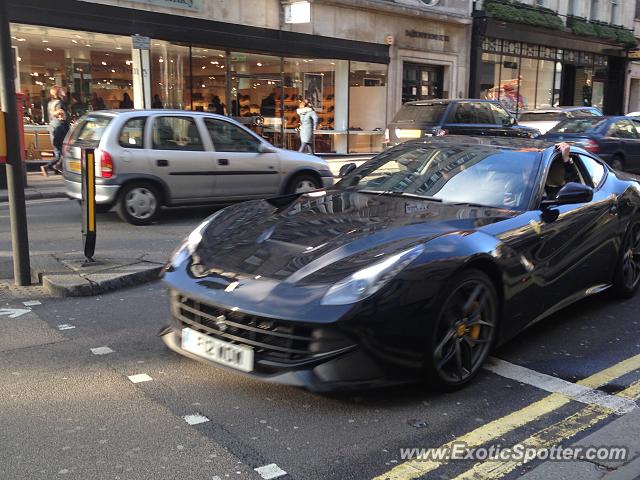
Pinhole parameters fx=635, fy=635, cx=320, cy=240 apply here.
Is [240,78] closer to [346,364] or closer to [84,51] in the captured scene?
[84,51]

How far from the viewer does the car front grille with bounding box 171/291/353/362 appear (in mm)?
3258

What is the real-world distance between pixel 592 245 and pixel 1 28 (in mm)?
5224

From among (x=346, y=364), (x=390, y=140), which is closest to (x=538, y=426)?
(x=346, y=364)

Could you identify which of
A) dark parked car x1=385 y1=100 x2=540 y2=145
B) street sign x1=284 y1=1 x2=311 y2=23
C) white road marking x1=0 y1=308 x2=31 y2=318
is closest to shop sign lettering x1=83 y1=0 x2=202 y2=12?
street sign x1=284 y1=1 x2=311 y2=23

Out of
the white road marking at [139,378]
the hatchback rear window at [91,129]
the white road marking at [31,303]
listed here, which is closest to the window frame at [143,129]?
the hatchback rear window at [91,129]

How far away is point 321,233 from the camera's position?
3943 mm

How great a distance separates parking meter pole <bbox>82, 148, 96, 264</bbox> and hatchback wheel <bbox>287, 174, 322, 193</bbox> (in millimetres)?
4448

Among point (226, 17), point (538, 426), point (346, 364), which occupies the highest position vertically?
point (226, 17)

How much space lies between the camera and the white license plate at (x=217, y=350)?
11.1 feet

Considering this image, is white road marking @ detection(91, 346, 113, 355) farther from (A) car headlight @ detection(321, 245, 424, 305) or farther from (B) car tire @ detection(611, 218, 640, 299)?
(B) car tire @ detection(611, 218, 640, 299)

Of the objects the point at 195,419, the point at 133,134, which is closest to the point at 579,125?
the point at 133,134

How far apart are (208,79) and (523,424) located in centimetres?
1614

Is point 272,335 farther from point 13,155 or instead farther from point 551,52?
point 551,52

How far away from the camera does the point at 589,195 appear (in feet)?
14.7
